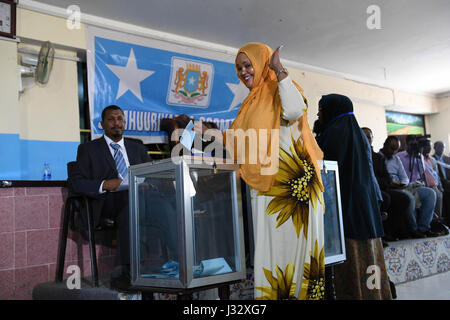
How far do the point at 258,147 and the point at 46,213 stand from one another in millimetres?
1979

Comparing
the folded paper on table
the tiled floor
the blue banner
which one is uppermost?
the blue banner

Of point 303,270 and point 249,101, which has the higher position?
point 249,101

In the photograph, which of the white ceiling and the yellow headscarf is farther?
the white ceiling

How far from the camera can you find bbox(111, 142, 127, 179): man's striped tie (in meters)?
2.64

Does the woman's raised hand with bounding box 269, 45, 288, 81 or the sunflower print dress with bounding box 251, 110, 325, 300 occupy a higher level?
the woman's raised hand with bounding box 269, 45, 288, 81

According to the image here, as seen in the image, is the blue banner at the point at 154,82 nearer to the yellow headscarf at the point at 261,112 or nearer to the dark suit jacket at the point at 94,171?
the dark suit jacket at the point at 94,171

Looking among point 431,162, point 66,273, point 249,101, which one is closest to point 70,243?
point 66,273

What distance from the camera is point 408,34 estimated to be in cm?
529

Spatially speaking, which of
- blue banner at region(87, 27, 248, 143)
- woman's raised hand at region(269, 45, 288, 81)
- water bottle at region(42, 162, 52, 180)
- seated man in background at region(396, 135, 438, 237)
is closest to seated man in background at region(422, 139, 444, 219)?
seated man in background at region(396, 135, 438, 237)

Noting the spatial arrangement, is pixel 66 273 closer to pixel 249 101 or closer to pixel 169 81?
pixel 249 101

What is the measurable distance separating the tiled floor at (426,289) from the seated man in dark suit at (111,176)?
6.47 ft

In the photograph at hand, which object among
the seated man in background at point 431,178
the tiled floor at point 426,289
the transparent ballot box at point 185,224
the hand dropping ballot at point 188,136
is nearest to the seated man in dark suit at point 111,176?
the transparent ballot box at point 185,224

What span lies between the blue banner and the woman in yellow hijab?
2.58m

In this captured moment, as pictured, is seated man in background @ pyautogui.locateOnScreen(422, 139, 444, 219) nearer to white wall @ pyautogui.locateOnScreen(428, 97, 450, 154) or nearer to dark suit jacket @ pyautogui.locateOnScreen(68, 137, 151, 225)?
dark suit jacket @ pyautogui.locateOnScreen(68, 137, 151, 225)
